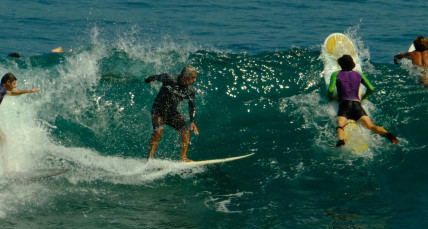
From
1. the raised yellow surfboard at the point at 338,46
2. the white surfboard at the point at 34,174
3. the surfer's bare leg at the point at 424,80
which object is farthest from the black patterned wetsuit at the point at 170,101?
the surfer's bare leg at the point at 424,80

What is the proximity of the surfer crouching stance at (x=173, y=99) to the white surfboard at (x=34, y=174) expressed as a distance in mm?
1555

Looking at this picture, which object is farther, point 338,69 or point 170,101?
point 338,69

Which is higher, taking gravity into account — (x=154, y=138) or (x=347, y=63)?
(x=347, y=63)

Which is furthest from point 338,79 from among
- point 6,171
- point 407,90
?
point 6,171

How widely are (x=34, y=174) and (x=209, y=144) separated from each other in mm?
3381

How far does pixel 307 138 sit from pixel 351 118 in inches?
46.1

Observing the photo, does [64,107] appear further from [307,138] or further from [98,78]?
[307,138]

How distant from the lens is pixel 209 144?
11.4 m

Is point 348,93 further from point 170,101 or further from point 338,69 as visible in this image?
point 170,101

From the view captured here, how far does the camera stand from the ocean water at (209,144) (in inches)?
332

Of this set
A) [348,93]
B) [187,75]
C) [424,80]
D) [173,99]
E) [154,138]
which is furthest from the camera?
[424,80]

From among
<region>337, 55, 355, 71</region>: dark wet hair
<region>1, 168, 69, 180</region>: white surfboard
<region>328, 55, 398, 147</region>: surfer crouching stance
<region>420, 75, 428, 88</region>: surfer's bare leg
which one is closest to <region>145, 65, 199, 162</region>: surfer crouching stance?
<region>1, 168, 69, 180</region>: white surfboard

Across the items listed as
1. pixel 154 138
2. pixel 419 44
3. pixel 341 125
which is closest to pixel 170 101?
pixel 154 138

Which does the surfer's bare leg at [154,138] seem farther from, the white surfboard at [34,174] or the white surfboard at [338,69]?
the white surfboard at [338,69]
